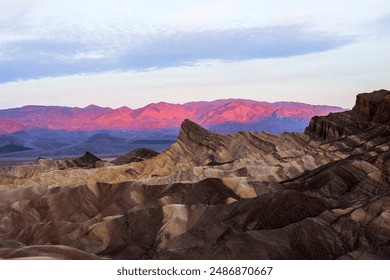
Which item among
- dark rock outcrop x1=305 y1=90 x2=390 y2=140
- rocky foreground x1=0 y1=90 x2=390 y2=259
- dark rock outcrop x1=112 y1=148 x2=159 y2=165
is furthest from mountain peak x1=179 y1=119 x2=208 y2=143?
dark rock outcrop x1=305 y1=90 x2=390 y2=140

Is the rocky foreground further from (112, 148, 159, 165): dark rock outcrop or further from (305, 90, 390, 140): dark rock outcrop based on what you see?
(112, 148, 159, 165): dark rock outcrop

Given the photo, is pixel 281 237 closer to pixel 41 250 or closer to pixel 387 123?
pixel 41 250

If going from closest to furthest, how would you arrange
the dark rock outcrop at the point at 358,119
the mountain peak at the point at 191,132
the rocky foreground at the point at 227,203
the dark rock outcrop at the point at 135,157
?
the rocky foreground at the point at 227,203 → the dark rock outcrop at the point at 358,119 → the mountain peak at the point at 191,132 → the dark rock outcrop at the point at 135,157

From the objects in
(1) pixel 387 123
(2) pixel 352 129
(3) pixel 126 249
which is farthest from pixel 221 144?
(3) pixel 126 249

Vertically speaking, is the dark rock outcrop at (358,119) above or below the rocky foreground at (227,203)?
above

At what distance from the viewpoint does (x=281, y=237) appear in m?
42.9

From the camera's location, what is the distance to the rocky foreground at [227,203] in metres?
42.5

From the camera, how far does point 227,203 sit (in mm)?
61344

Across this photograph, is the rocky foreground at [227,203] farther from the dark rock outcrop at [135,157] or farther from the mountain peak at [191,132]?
the dark rock outcrop at [135,157]

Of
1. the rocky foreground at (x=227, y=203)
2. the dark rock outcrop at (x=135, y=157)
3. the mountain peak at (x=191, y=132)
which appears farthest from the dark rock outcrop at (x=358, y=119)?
the dark rock outcrop at (x=135, y=157)

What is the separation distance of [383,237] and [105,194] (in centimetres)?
4283

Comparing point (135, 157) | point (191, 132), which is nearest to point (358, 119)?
point (191, 132)

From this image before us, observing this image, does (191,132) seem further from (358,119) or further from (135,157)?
(358,119)

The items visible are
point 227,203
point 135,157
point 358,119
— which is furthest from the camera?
point 135,157
